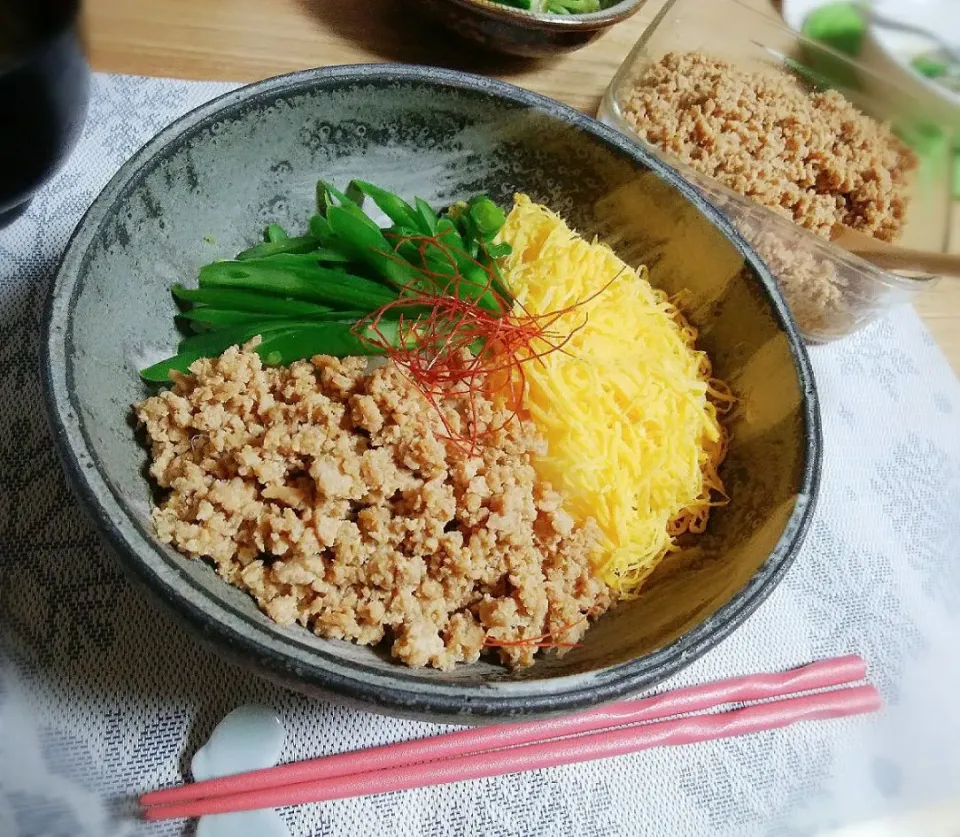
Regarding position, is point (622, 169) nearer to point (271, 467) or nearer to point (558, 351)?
point (558, 351)

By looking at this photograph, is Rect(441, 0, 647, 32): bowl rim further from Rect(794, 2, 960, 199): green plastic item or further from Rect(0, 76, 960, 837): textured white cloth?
Rect(0, 76, 960, 837): textured white cloth

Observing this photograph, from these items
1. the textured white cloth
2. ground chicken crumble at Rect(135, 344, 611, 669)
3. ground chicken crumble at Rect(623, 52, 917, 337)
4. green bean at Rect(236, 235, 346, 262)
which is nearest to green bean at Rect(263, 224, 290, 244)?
green bean at Rect(236, 235, 346, 262)

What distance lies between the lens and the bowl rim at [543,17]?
1.68 meters

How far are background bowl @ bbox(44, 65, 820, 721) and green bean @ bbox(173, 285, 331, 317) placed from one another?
4 centimetres

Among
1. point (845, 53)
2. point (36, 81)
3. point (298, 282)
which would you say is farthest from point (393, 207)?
point (845, 53)

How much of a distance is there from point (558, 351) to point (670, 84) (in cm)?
86

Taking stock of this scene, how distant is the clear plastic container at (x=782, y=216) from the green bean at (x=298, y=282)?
65cm

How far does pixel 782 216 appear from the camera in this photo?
1527 mm

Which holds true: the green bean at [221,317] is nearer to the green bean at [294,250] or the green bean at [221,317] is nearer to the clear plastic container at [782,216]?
the green bean at [294,250]

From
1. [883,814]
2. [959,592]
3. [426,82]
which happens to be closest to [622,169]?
[426,82]

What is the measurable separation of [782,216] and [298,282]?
3.02 feet

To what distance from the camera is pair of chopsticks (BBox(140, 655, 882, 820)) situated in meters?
1.01

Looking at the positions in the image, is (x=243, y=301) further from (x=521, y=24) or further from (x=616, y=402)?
(x=521, y=24)

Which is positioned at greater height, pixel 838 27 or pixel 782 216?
pixel 838 27
